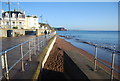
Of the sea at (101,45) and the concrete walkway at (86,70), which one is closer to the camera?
the concrete walkway at (86,70)

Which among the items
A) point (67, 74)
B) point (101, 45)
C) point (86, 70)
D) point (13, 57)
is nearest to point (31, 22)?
point (101, 45)

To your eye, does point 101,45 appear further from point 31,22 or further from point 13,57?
point 31,22

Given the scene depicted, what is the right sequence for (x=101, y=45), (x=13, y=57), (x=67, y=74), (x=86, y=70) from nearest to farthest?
(x=86, y=70) < (x=13, y=57) < (x=67, y=74) < (x=101, y=45)

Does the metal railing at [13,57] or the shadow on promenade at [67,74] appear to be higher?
the metal railing at [13,57]

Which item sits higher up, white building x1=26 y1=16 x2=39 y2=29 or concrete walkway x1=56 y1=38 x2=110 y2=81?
white building x1=26 y1=16 x2=39 y2=29

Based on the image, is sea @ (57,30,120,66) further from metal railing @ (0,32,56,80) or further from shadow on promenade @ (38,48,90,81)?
metal railing @ (0,32,56,80)

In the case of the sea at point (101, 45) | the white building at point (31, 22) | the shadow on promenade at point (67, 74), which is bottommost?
the sea at point (101, 45)

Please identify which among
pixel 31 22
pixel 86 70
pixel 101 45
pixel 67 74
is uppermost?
pixel 31 22

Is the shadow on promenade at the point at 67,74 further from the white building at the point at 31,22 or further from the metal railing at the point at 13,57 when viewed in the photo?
the white building at the point at 31,22

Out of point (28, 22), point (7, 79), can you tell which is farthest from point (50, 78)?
point (28, 22)

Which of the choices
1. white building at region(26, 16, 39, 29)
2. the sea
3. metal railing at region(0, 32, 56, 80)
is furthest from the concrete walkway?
white building at region(26, 16, 39, 29)

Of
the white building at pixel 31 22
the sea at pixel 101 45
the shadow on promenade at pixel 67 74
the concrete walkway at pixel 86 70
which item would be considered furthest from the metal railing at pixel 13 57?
the white building at pixel 31 22

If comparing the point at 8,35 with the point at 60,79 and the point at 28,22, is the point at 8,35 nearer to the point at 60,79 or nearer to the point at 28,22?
the point at 60,79

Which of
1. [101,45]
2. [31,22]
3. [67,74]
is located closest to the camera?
[67,74]
